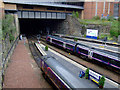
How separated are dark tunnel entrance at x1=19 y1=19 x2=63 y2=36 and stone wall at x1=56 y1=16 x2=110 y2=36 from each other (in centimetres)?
324

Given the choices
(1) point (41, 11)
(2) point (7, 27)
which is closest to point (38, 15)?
(1) point (41, 11)

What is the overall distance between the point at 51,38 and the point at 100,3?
88.6ft

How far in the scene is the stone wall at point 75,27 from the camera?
3242 cm

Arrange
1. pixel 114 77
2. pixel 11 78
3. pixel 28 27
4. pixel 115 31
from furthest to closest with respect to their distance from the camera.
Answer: pixel 28 27, pixel 115 31, pixel 114 77, pixel 11 78

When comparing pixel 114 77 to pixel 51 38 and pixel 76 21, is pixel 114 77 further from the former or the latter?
pixel 76 21

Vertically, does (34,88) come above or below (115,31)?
below

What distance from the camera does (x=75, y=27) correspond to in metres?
35.7

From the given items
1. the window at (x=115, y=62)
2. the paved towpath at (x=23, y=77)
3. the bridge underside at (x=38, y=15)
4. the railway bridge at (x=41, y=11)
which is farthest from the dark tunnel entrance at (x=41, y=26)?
the window at (x=115, y=62)

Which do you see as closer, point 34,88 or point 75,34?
point 34,88

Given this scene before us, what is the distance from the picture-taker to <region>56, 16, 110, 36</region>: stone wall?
106 ft

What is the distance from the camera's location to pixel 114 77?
1146 centimetres

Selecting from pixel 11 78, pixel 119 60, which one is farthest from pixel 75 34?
pixel 11 78

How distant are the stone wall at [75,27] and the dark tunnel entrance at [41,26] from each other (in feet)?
10.6

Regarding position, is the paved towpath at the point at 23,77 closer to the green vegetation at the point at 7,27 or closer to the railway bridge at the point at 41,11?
the green vegetation at the point at 7,27
